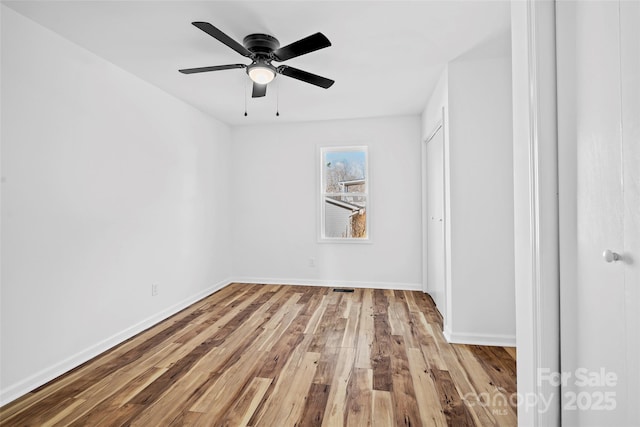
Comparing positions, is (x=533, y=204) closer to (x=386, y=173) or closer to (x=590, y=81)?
(x=590, y=81)

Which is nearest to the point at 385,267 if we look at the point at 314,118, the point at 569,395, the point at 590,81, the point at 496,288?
the point at 496,288

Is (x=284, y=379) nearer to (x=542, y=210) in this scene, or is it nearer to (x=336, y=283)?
(x=542, y=210)

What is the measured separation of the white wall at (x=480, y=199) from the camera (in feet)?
8.92

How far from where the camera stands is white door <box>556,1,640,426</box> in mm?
887

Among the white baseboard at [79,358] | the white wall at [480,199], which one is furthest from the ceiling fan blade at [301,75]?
the white baseboard at [79,358]

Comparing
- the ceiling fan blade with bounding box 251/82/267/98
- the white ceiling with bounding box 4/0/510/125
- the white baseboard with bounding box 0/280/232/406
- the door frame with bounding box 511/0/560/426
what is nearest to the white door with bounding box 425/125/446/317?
the white ceiling with bounding box 4/0/510/125

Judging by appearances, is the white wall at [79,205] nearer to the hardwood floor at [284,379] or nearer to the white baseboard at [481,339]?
the hardwood floor at [284,379]

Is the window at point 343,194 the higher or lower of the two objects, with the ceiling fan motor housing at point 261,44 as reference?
lower

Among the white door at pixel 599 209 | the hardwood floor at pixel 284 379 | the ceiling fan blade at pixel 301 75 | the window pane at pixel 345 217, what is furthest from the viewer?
the window pane at pixel 345 217

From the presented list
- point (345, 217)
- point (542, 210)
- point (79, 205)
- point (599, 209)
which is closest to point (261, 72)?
point (79, 205)

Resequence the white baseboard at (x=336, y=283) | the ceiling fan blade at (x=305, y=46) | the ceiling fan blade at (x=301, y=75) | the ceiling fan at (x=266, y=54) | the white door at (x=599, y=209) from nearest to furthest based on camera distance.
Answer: the white door at (x=599, y=209) → the ceiling fan blade at (x=305, y=46) → the ceiling fan at (x=266, y=54) → the ceiling fan blade at (x=301, y=75) → the white baseboard at (x=336, y=283)

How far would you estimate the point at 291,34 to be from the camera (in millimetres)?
2328

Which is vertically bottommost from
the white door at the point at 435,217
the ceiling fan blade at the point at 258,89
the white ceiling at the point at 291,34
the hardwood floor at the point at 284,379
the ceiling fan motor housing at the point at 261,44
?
the hardwood floor at the point at 284,379

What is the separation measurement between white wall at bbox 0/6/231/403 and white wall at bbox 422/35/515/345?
9.67 ft
